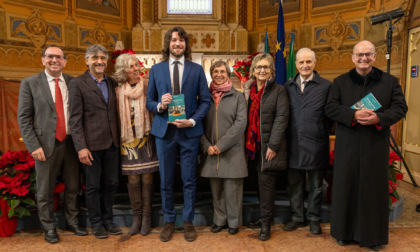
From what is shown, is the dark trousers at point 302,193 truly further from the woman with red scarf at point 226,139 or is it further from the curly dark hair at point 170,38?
the curly dark hair at point 170,38

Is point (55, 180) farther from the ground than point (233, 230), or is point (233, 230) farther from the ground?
point (55, 180)

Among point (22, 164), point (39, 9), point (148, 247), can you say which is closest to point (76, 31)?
point (39, 9)

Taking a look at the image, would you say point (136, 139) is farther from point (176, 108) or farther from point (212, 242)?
point (212, 242)

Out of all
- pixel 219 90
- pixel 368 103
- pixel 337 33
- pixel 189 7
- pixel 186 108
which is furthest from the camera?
pixel 189 7

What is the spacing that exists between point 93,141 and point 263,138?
1.33m

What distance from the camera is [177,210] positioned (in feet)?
9.38

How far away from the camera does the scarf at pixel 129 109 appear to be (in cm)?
252

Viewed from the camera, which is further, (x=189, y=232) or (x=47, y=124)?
(x=189, y=232)

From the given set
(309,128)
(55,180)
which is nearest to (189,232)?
(55,180)

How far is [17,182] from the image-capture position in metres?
2.64

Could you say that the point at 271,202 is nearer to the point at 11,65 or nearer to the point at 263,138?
the point at 263,138

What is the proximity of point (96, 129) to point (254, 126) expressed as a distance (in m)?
1.26

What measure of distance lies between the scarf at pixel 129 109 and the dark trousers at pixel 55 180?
0.48 meters

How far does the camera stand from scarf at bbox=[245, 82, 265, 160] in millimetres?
2570
